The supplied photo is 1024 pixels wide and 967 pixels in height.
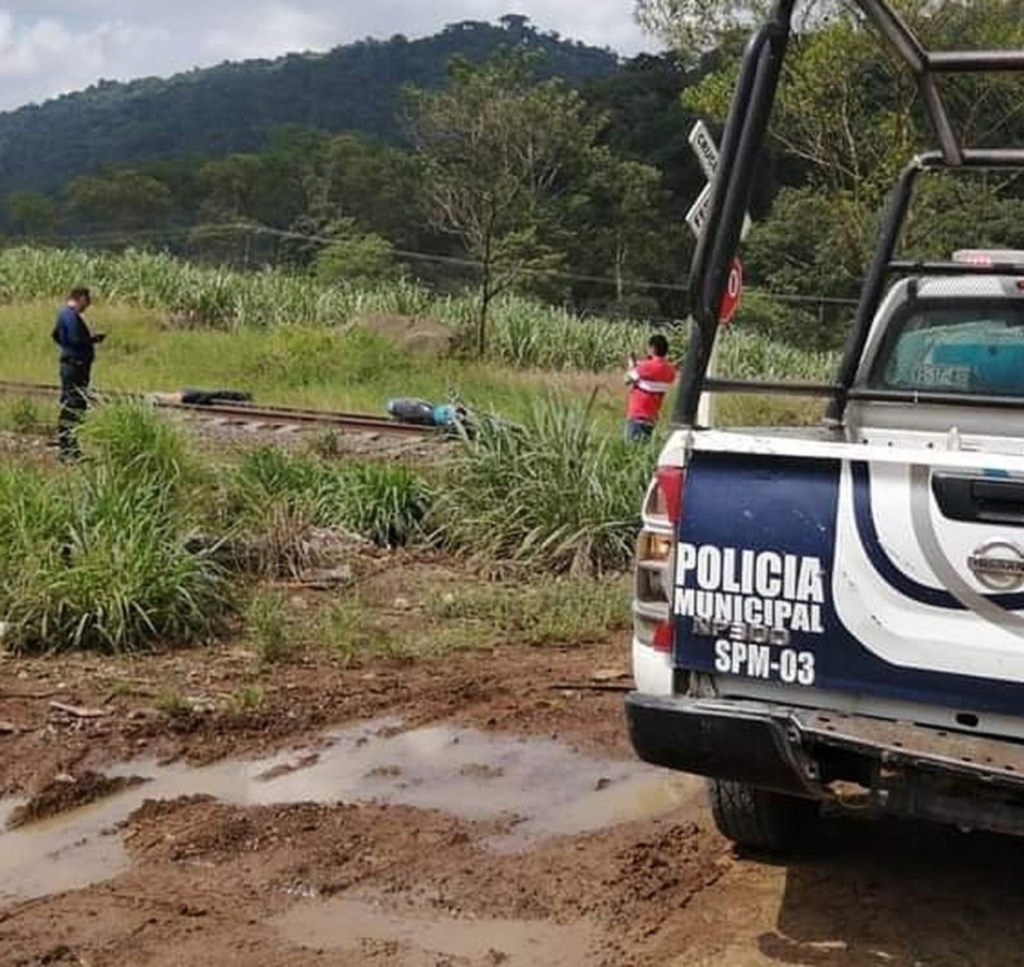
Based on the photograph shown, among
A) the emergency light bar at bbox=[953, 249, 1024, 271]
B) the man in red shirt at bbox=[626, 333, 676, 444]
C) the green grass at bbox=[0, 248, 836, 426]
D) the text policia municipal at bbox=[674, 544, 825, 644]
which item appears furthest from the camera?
the green grass at bbox=[0, 248, 836, 426]

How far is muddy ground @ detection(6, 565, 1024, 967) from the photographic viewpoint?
14.1 feet

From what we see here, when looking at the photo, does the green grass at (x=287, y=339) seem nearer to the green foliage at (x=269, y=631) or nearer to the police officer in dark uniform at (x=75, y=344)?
the police officer in dark uniform at (x=75, y=344)

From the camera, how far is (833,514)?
12.8 feet

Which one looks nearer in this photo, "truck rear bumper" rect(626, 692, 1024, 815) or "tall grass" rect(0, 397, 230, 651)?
"truck rear bumper" rect(626, 692, 1024, 815)

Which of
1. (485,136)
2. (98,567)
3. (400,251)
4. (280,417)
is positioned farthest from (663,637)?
(400,251)

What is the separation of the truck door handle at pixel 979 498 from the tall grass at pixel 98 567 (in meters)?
4.49

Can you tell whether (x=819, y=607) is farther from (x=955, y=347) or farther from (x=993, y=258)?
(x=993, y=258)

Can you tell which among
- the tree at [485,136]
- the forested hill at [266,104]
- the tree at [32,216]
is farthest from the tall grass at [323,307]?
the forested hill at [266,104]

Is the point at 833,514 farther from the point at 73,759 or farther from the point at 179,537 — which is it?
the point at 179,537

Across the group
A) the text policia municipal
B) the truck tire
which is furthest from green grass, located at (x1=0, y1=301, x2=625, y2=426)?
the text policia municipal

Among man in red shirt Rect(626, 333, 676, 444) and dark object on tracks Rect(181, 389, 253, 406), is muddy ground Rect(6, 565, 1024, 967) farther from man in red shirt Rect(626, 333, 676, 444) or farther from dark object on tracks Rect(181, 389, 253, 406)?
dark object on tracks Rect(181, 389, 253, 406)

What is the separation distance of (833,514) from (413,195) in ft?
155

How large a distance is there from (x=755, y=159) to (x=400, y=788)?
102 inches

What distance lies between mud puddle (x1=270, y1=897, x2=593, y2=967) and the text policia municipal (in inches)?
38.0
